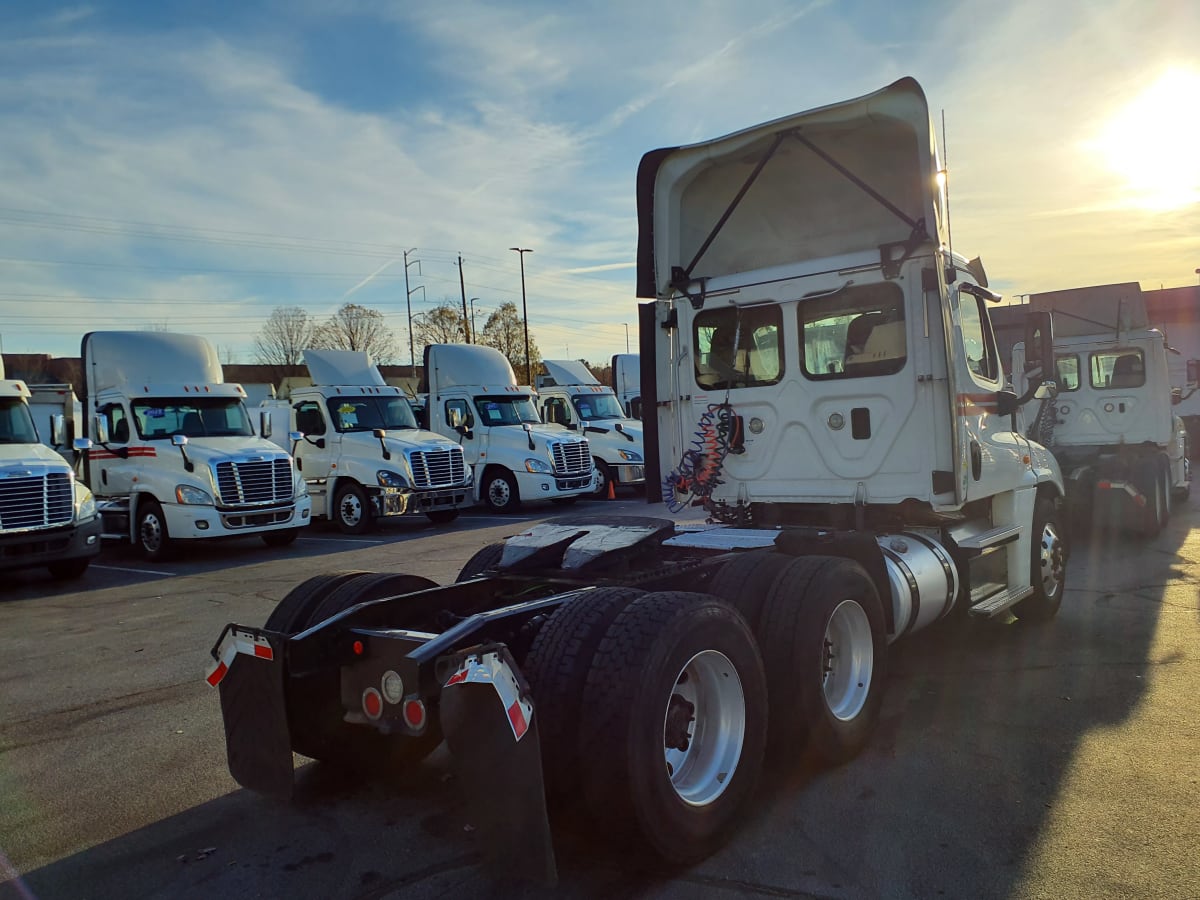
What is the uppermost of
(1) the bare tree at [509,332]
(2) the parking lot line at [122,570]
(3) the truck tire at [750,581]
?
(1) the bare tree at [509,332]

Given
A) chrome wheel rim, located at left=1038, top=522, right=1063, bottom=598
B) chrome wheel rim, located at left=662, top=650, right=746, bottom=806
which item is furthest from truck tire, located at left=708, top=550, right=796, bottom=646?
chrome wheel rim, located at left=1038, top=522, right=1063, bottom=598

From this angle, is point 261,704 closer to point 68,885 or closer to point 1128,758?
point 68,885

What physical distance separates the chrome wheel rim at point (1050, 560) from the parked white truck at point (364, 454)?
10.5 m

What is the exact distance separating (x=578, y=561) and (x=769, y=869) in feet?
6.46

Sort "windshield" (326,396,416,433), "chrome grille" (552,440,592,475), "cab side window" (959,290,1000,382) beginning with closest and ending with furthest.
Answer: "cab side window" (959,290,1000,382) → "windshield" (326,396,416,433) → "chrome grille" (552,440,592,475)

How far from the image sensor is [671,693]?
3379 mm

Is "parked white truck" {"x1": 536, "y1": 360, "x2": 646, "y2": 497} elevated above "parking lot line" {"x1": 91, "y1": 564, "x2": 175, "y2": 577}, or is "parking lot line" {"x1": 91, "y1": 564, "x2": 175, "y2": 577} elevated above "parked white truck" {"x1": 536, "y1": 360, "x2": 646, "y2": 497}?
"parked white truck" {"x1": 536, "y1": 360, "x2": 646, "y2": 497}

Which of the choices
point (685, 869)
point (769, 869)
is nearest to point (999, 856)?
point (769, 869)

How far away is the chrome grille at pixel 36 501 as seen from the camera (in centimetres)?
1052

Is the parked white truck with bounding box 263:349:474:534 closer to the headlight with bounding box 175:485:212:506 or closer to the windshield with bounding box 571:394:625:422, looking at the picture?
the headlight with bounding box 175:485:212:506

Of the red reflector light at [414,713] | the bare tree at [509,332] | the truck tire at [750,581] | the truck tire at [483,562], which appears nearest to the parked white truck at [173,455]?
the truck tire at [483,562]

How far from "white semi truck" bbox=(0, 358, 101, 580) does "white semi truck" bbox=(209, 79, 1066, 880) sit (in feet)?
25.7

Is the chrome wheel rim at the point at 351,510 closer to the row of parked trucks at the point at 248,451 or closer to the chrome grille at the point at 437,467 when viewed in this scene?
the row of parked trucks at the point at 248,451

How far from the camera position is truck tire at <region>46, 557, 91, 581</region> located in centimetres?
1113
